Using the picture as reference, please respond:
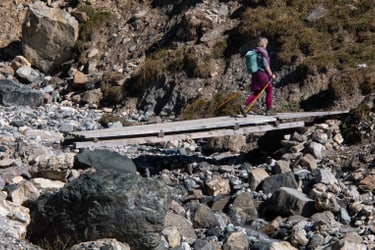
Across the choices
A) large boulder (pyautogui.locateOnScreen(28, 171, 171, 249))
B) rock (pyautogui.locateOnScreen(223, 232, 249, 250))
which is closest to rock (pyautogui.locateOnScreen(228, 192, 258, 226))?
rock (pyautogui.locateOnScreen(223, 232, 249, 250))

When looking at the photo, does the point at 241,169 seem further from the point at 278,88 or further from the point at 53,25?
the point at 53,25

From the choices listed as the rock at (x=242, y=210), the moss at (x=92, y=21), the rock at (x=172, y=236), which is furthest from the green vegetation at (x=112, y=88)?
the rock at (x=172, y=236)

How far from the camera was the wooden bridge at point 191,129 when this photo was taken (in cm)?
1627

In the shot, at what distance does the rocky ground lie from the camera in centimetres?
1140

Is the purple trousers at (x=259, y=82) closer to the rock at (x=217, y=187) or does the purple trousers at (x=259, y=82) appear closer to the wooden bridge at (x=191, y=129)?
the wooden bridge at (x=191, y=129)

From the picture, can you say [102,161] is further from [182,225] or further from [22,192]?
[182,225]

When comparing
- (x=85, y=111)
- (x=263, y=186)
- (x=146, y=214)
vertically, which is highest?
(x=146, y=214)

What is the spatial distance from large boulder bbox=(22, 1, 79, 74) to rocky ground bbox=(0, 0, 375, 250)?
110 inches

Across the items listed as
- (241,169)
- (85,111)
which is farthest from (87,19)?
(241,169)

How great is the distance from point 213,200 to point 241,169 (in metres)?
2.04

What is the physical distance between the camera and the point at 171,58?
80.0 feet

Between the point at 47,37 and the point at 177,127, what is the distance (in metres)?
12.2

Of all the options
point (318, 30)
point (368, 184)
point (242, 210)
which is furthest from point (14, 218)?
point (318, 30)

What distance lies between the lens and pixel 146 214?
11344 millimetres
